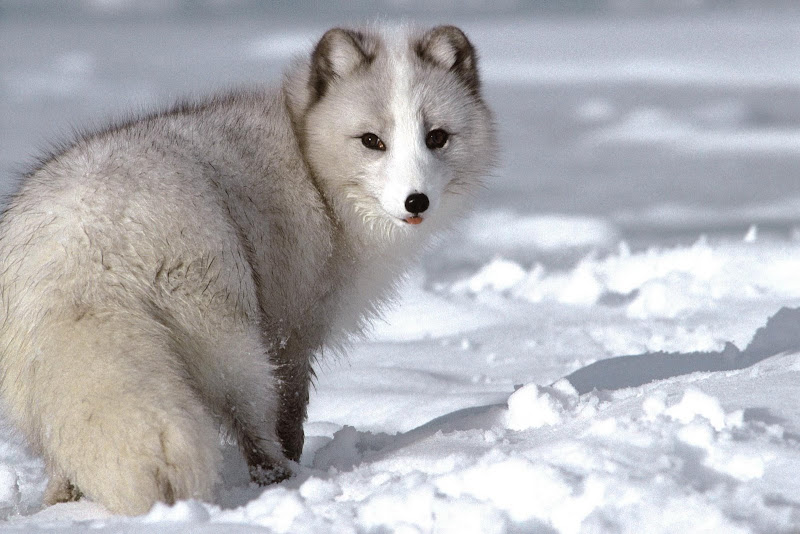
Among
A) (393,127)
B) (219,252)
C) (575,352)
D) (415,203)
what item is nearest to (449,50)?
(393,127)

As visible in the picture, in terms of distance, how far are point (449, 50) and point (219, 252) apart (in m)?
1.47

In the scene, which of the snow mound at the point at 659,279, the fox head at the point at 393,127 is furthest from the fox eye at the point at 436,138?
the snow mound at the point at 659,279

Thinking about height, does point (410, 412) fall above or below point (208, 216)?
below

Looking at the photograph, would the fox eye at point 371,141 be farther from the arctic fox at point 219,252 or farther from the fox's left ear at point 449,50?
the fox's left ear at point 449,50

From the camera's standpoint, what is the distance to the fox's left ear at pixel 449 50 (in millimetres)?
3654

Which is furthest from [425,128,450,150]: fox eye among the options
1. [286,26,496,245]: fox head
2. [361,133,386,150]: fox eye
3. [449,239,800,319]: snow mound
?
[449,239,800,319]: snow mound

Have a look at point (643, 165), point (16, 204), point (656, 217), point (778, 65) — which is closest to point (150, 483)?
point (16, 204)

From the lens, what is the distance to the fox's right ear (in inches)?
138

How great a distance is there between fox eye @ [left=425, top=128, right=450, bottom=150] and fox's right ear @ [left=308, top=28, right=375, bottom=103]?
37cm

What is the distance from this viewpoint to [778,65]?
53.3ft

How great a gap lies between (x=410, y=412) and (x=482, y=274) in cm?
231

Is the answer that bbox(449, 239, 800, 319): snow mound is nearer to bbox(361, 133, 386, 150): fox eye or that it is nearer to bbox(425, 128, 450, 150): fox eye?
bbox(425, 128, 450, 150): fox eye

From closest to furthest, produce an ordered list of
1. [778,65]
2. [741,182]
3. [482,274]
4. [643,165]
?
[482,274] → [741,182] → [643,165] → [778,65]

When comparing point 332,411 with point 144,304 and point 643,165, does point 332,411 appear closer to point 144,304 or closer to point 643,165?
point 144,304
